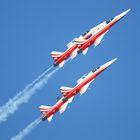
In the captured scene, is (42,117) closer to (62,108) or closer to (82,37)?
(62,108)

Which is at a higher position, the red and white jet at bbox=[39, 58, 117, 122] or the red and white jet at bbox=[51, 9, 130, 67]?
the red and white jet at bbox=[51, 9, 130, 67]

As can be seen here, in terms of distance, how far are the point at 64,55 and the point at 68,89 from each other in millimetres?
6446

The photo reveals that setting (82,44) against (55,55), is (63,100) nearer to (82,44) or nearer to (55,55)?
(55,55)

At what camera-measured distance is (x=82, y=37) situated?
189875 mm

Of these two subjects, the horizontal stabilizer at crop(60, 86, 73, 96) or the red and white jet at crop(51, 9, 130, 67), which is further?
the red and white jet at crop(51, 9, 130, 67)

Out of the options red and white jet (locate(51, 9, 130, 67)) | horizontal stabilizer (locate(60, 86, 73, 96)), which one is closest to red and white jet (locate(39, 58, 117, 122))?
horizontal stabilizer (locate(60, 86, 73, 96))

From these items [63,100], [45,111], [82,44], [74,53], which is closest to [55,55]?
[74,53]


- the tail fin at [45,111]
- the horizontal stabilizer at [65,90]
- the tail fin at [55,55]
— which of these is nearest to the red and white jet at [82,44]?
the tail fin at [55,55]

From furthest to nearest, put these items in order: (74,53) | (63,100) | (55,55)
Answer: (74,53) → (55,55) → (63,100)

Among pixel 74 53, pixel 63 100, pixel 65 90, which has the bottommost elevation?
pixel 63 100

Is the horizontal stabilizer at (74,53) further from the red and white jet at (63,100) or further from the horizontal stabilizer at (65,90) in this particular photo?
the horizontal stabilizer at (65,90)

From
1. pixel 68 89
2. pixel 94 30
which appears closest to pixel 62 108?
pixel 68 89

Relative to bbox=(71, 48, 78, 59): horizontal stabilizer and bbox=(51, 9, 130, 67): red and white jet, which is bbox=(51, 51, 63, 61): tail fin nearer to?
bbox=(51, 9, 130, 67): red and white jet

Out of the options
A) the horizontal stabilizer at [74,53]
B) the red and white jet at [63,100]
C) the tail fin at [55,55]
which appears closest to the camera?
the red and white jet at [63,100]
